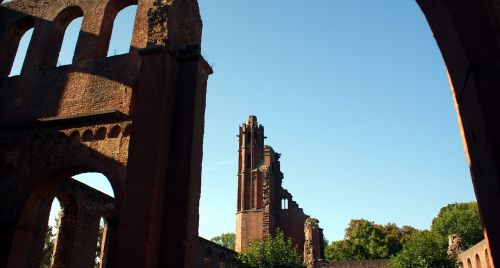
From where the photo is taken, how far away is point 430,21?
3.61 meters

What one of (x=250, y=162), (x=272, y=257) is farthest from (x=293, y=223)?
(x=272, y=257)

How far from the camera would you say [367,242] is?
44.5 meters

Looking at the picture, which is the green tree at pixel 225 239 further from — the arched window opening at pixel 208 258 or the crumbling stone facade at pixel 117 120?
the crumbling stone facade at pixel 117 120

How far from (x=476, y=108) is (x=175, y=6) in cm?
673

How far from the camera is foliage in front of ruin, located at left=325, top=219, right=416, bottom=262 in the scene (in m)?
43.5

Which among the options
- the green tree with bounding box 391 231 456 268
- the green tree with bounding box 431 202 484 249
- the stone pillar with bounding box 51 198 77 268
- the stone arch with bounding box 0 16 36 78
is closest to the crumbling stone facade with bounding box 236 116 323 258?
the green tree with bounding box 431 202 484 249

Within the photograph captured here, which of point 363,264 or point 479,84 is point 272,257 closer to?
point 363,264

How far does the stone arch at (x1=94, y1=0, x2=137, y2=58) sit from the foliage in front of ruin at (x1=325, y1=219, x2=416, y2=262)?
1541 inches

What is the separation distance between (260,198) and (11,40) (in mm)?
33668

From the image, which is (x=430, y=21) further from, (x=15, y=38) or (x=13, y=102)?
(x=15, y=38)

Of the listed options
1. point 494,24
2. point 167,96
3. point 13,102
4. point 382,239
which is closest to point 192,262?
point 167,96

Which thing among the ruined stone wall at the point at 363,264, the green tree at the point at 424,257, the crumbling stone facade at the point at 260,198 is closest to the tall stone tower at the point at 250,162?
the crumbling stone facade at the point at 260,198

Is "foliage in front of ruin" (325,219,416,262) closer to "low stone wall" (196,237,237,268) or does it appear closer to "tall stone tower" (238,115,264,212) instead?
"tall stone tower" (238,115,264,212)

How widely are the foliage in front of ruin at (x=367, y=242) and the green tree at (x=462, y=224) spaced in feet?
11.8
